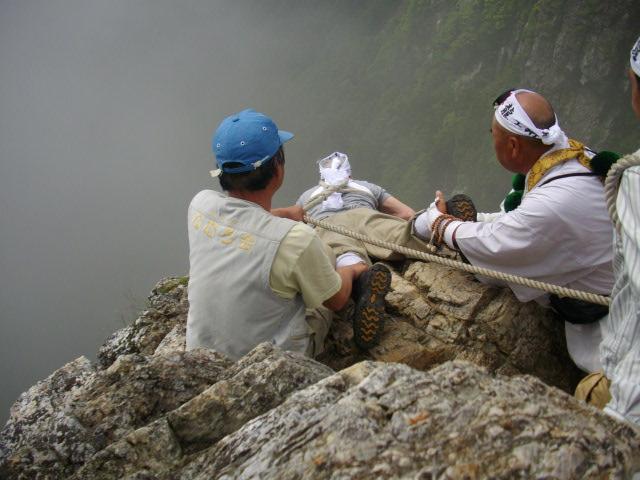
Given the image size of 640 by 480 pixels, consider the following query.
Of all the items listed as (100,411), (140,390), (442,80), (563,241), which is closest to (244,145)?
(140,390)

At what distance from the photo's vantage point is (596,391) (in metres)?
2.20

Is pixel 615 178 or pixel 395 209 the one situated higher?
pixel 615 178

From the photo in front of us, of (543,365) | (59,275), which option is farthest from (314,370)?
(59,275)

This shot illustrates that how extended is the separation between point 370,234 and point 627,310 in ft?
7.99

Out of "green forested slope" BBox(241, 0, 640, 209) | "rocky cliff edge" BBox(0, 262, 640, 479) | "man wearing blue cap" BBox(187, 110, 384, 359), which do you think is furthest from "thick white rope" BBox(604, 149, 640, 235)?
"green forested slope" BBox(241, 0, 640, 209)

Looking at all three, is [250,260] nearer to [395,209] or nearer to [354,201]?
[354,201]

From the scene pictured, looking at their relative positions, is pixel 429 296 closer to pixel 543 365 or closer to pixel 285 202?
pixel 543 365

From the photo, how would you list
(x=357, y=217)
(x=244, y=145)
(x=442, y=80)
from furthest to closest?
(x=442, y=80), (x=357, y=217), (x=244, y=145)

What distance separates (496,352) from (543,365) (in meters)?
0.34

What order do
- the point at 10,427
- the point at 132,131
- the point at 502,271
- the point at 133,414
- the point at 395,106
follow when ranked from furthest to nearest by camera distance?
the point at 132,131 < the point at 395,106 < the point at 502,271 < the point at 10,427 < the point at 133,414

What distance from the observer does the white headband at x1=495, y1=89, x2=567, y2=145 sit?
113 inches

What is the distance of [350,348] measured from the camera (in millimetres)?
3174

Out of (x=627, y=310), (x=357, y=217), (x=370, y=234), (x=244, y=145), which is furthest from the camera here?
(x=357, y=217)

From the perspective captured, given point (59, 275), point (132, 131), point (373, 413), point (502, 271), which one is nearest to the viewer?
point (373, 413)
